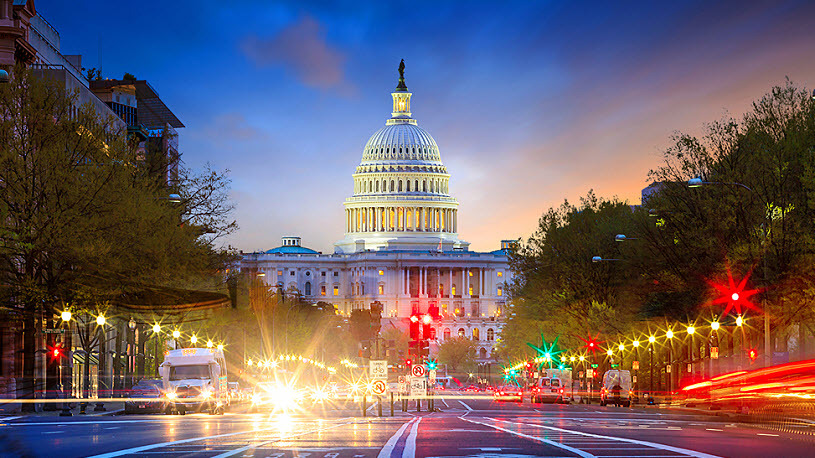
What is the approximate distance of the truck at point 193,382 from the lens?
54.8m

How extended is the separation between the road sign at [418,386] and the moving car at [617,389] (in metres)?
23.1

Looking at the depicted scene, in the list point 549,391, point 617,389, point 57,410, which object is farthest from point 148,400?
point 549,391

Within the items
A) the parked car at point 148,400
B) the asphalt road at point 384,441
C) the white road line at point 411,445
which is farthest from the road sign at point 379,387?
the white road line at point 411,445

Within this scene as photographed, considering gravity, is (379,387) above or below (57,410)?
above

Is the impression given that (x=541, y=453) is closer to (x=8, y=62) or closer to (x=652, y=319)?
(x=8, y=62)

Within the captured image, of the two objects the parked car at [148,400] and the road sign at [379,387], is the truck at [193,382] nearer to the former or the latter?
the parked car at [148,400]

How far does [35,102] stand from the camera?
54094 mm

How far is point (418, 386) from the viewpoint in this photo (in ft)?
181

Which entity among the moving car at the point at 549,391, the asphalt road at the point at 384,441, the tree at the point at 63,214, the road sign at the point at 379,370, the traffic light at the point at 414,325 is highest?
the tree at the point at 63,214

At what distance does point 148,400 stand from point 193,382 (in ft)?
6.99

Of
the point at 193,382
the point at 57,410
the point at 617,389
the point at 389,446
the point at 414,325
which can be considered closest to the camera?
the point at 389,446

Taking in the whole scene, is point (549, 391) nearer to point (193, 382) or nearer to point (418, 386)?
point (418, 386)

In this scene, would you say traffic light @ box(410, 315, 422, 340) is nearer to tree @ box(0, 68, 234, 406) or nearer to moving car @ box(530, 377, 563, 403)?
tree @ box(0, 68, 234, 406)

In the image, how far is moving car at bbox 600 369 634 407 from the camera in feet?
250
